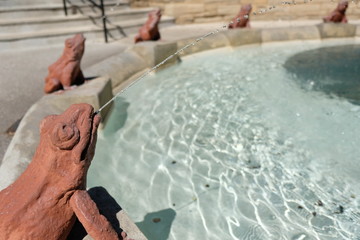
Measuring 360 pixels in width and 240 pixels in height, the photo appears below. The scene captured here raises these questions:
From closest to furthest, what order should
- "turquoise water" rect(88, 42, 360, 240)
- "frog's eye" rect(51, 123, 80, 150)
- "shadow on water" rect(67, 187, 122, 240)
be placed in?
1. "frog's eye" rect(51, 123, 80, 150)
2. "shadow on water" rect(67, 187, 122, 240)
3. "turquoise water" rect(88, 42, 360, 240)

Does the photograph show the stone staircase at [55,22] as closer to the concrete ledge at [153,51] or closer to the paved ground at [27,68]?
the paved ground at [27,68]

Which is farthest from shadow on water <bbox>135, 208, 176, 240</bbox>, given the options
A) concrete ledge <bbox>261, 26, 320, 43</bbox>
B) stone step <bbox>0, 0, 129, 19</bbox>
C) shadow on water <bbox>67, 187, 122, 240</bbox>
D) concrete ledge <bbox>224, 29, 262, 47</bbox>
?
stone step <bbox>0, 0, 129, 19</bbox>

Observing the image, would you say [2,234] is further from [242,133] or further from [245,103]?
[245,103]

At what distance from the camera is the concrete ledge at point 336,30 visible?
8.67 metres

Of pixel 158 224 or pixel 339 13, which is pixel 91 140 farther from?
pixel 339 13

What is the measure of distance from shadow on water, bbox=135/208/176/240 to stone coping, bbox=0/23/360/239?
68 centimetres

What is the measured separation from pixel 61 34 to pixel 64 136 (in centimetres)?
695

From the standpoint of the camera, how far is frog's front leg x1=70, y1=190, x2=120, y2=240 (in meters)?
1.96

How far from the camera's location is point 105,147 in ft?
13.6

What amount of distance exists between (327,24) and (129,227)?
8.23 meters

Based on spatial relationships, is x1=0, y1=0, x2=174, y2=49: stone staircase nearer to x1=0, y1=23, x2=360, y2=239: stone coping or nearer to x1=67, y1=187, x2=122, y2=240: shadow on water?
x1=0, y1=23, x2=360, y2=239: stone coping

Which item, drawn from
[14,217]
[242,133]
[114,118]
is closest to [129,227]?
[14,217]

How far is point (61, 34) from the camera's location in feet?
26.7

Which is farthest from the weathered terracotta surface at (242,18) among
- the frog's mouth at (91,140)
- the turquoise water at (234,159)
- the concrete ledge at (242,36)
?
the frog's mouth at (91,140)
